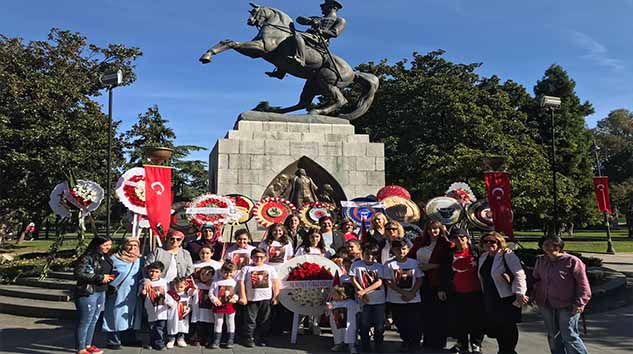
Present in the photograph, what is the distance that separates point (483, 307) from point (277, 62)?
815 centimetres

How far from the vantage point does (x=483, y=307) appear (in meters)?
5.27

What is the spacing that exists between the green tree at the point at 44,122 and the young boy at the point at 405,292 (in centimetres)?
1535

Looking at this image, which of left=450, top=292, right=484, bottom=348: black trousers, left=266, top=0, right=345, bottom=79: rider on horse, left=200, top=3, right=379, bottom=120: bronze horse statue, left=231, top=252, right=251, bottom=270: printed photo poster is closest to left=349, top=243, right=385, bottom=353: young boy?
left=450, top=292, right=484, bottom=348: black trousers

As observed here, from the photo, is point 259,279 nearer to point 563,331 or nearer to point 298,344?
point 298,344

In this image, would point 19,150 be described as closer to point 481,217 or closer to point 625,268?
point 481,217

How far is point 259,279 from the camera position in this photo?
18.4 ft

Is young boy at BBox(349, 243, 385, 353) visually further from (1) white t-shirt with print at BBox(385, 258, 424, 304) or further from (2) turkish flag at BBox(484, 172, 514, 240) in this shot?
(2) turkish flag at BBox(484, 172, 514, 240)

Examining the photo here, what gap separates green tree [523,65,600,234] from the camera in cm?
3084

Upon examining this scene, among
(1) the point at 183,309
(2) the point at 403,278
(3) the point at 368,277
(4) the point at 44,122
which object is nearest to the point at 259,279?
(1) the point at 183,309

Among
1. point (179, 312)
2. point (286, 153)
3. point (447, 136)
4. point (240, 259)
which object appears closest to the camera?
point (179, 312)

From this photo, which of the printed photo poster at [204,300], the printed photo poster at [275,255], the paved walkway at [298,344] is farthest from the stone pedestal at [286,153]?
the printed photo poster at [204,300]

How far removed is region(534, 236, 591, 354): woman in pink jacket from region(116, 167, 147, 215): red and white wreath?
5980 millimetres

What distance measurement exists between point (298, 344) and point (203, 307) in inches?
50.5

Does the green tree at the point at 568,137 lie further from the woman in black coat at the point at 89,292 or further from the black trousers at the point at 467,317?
the woman in black coat at the point at 89,292
